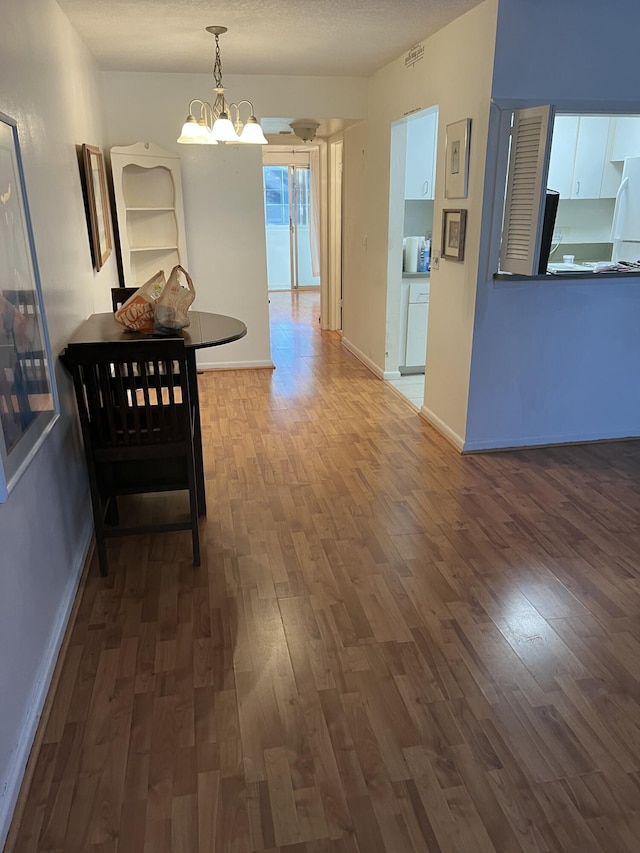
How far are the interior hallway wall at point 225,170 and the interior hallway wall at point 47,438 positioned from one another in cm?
157

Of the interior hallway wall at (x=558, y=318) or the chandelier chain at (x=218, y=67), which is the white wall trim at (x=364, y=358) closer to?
the interior hallway wall at (x=558, y=318)

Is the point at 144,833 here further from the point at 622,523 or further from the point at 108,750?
the point at 622,523

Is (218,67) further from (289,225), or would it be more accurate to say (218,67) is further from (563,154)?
(289,225)

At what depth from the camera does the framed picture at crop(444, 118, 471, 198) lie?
3.47 m

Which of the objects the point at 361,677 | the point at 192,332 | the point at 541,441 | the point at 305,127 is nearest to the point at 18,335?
the point at 192,332

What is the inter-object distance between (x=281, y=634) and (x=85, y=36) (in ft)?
12.2

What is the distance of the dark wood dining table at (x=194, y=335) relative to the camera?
99.3 inches

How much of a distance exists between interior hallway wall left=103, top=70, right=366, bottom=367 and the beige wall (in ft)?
1.82

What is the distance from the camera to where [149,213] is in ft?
17.1

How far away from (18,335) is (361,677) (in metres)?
1.50

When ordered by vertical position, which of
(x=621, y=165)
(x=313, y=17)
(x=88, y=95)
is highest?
(x=313, y=17)

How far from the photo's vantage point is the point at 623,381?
3902 millimetres

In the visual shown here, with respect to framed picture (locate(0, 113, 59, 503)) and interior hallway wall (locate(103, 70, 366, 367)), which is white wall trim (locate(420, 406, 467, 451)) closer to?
interior hallway wall (locate(103, 70, 366, 367))

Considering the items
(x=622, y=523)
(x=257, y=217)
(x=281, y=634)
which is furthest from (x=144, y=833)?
(x=257, y=217)
